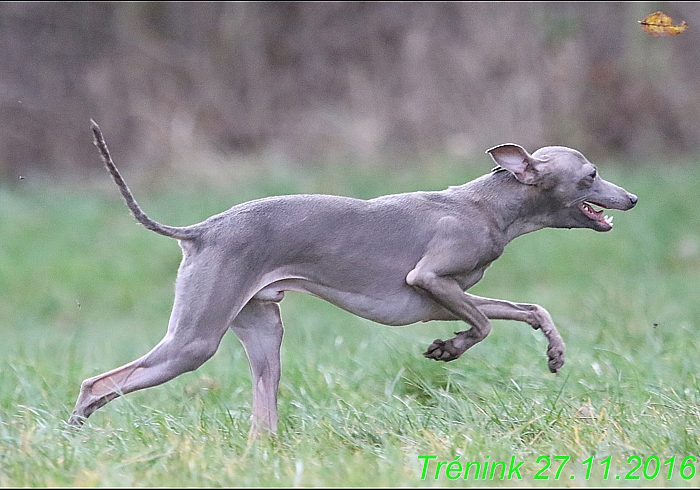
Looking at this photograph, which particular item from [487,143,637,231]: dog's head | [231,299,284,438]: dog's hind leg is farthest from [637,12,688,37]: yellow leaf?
[231,299,284,438]: dog's hind leg

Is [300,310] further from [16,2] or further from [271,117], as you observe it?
[16,2]

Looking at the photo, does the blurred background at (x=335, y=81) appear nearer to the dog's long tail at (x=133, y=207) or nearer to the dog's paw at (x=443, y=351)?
Result: the dog's paw at (x=443, y=351)

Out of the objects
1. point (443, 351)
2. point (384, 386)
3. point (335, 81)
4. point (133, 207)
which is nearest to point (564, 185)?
point (443, 351)

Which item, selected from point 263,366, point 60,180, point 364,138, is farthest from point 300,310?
point 60,180

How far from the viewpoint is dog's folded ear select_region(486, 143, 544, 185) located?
4.77m

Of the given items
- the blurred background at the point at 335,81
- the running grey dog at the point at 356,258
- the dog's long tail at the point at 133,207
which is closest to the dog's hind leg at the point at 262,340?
the running grey dog at the point at 356,258

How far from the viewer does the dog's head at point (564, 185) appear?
15.7ft

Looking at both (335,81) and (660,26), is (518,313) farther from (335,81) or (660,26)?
(335,81)

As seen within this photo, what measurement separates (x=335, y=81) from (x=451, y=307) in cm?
1213

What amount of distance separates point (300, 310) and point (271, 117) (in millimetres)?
7229

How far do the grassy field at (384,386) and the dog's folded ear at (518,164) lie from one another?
932mm

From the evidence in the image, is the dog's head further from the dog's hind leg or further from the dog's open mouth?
the dog's hind leg

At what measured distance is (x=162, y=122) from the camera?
15539mm

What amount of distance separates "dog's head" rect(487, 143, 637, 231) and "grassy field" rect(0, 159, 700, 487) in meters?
0.73
